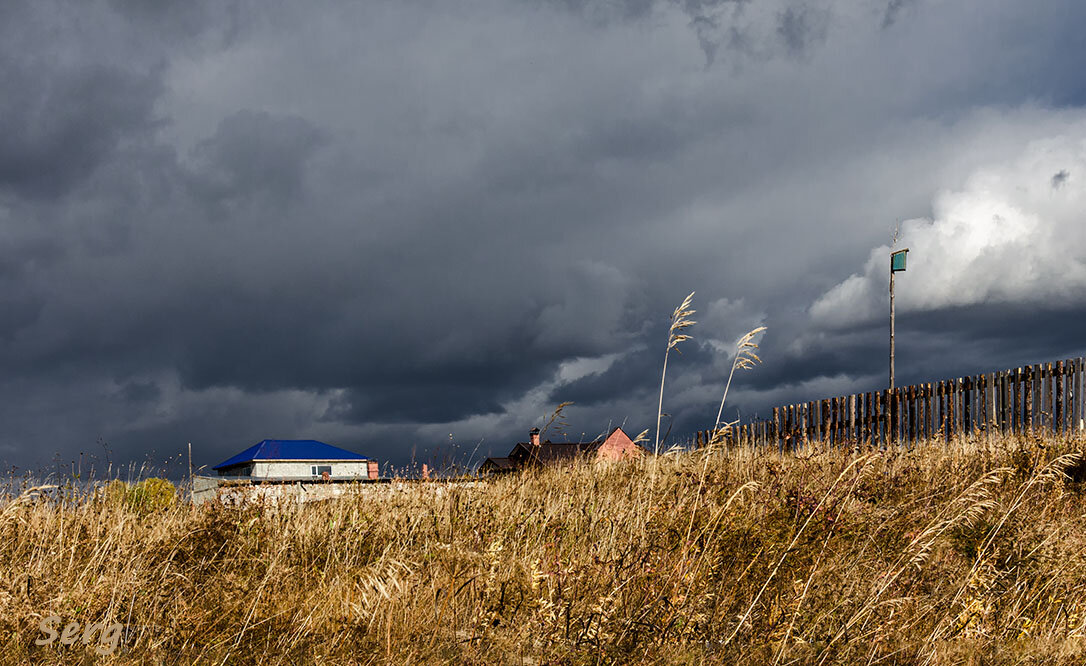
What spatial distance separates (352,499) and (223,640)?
2507 mm

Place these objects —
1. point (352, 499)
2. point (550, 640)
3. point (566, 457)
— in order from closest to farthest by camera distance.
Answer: point (550, 640), point (352, 499), point (566, 457)

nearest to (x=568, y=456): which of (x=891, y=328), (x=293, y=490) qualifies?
(x=293, y=490)

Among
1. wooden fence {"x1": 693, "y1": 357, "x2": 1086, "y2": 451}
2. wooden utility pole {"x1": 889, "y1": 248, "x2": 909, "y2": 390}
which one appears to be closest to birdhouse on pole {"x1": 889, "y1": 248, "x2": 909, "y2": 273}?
wooden utility pole {"x1": 889, "y1": 248, "x2": 909, "y2": 390}

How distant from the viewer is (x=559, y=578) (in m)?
2.84

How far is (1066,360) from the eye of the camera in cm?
1173

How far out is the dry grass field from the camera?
2877mm

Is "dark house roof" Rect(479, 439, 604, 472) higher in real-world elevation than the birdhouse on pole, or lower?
lower

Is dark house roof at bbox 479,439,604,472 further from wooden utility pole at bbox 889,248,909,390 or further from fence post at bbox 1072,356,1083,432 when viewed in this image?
wooden utility pole at bbox 889,248,909,390

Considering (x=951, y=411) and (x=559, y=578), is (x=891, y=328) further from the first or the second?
(x=559, y=578)

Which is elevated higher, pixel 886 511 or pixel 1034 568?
pixel 886 511

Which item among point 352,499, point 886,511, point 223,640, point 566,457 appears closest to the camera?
point 223,640

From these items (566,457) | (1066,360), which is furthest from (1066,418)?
(566,457)

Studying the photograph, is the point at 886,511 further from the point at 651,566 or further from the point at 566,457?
the point at 566,457

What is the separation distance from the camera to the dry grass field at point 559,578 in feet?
9.44
